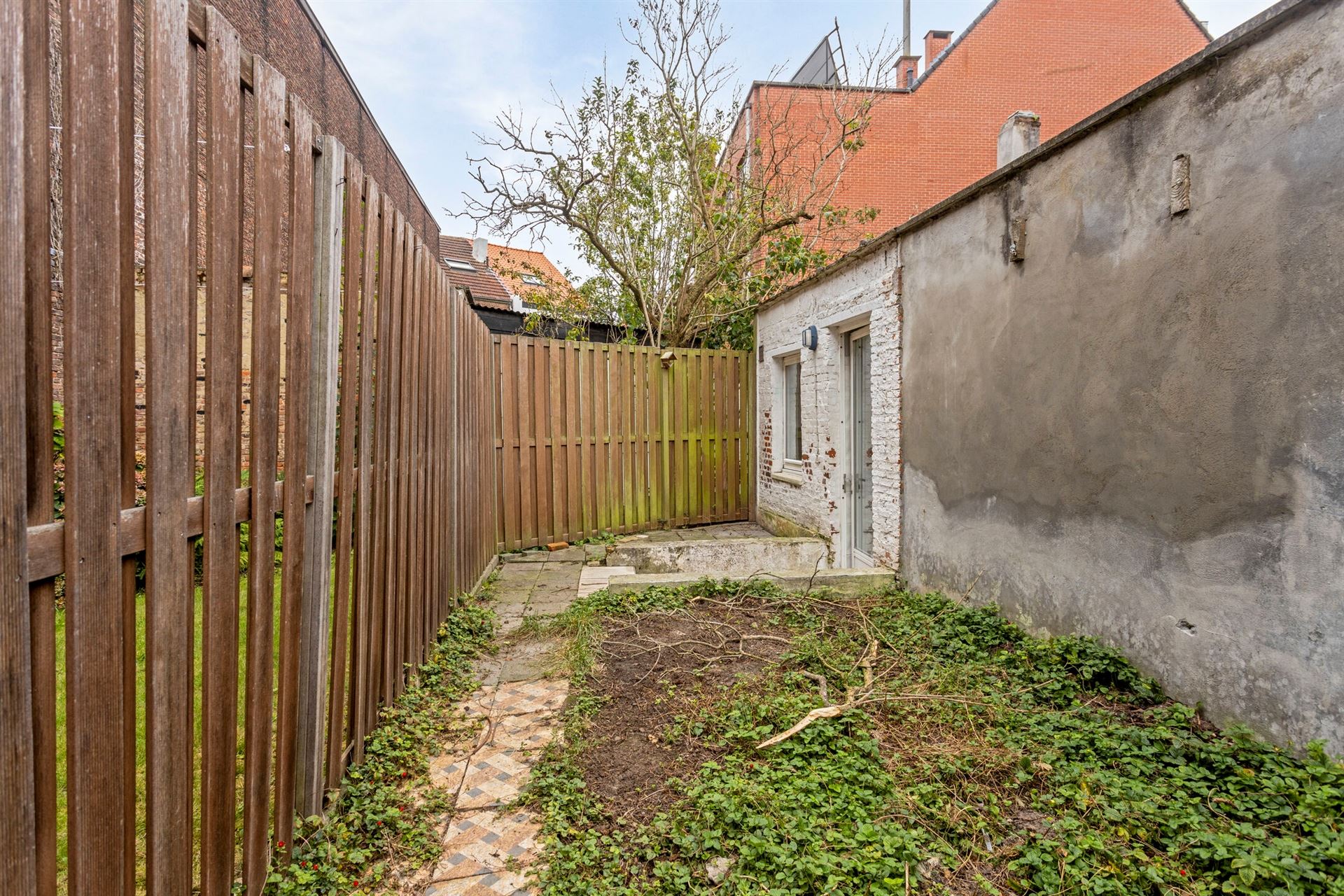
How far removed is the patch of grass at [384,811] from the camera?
2000 mm

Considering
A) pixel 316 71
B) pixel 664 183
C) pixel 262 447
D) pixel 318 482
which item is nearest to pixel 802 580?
pixel 318 482

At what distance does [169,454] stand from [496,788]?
183 centimetres

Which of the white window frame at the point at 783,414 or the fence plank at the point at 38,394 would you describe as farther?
the white window frame at the point at 783,414

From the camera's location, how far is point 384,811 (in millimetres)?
2326

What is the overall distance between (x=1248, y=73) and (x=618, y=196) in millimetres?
8306

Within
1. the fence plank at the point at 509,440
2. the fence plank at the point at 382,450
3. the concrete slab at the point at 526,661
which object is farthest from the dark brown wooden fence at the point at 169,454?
the fence plank at the point at 509,440

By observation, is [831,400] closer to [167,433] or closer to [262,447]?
[262,447]

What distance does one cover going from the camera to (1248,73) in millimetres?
2611

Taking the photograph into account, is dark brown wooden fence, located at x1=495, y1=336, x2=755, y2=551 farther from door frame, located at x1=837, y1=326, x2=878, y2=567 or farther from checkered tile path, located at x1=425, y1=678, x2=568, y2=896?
checkered tile path, located at x1=425, y1=678, x2=568, y2=896

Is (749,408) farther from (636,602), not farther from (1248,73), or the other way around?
(1248,73)

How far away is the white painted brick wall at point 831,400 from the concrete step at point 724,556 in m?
0.30

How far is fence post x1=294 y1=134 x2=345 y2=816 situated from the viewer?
211 cm

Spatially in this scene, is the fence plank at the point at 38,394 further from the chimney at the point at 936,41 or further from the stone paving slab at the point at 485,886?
the chimney at the point at 936,41

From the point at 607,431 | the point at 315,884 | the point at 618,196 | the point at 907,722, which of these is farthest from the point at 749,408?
the point at 315,884
